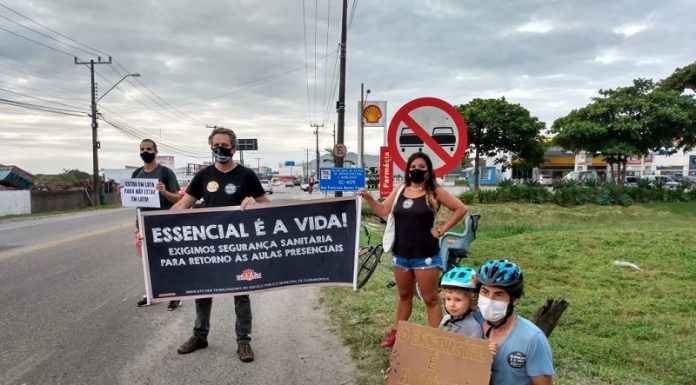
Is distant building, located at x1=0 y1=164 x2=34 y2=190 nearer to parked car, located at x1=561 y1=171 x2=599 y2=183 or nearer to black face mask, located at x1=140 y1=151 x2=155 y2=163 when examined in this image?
black face mask, located at x1=140 y1=151 x2=155 y2=163

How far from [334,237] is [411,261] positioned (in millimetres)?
727

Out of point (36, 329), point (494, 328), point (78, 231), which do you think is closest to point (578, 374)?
point (494, 328)

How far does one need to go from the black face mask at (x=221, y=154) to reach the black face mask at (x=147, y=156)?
168 centimetres

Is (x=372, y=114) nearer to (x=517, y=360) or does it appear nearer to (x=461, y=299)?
(x=461, y=299)

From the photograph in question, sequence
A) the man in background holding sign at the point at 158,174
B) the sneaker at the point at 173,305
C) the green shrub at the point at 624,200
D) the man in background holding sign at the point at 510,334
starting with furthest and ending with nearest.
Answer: the green shrub at the point at 624,200, the sneaker at the point at 173,305, the man in background holding sign at the point at 158,174, the man in background holding sign at the point at 510,334

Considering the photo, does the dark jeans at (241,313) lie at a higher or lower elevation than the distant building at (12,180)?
lower

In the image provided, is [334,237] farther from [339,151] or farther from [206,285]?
[339,151]

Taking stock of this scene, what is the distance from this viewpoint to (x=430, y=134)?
470cm

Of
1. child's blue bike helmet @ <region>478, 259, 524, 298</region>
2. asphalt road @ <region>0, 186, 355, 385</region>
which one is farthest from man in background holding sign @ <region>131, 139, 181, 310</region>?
child's blue bike helmet @ <region>478, 259, 524, 298</region>

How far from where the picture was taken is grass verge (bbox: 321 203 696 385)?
450 cm

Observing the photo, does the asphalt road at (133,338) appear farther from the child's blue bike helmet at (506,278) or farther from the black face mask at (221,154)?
the child's blue bike helmet at (506,278)

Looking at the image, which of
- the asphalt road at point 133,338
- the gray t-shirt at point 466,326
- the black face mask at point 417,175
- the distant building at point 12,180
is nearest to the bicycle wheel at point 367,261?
the asphalt road at point 133,338

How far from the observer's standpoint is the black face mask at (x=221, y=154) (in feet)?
14.1

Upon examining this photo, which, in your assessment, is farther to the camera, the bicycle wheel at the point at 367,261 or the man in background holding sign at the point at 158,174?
the bicycle wheel at the point at 367,261
